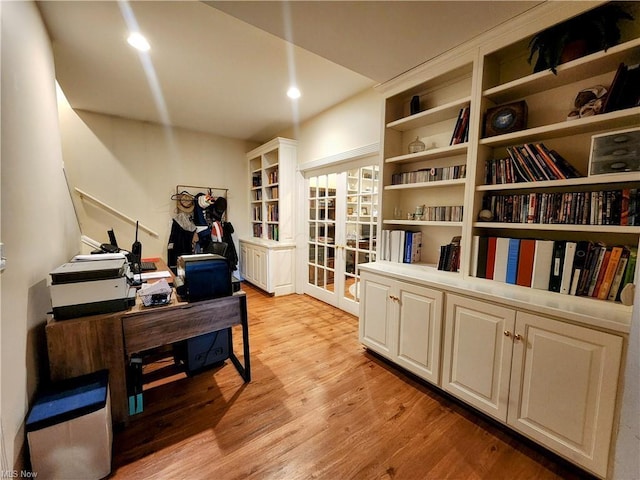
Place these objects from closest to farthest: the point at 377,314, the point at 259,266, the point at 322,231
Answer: the point at 377,314, the point at 322,231, the point at 259,266

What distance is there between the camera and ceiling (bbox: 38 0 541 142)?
4.86 feet

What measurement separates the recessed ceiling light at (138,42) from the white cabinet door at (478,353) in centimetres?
291

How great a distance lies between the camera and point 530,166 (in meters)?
1.56

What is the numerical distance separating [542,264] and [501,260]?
0.21 m

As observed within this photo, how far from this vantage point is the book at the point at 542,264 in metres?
1.47

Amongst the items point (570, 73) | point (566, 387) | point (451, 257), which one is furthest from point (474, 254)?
point (570, 73)

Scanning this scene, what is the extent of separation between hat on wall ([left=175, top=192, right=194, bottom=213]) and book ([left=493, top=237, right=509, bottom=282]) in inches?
164

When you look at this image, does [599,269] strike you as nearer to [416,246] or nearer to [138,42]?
[416,246]

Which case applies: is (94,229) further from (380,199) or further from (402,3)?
(402,3)

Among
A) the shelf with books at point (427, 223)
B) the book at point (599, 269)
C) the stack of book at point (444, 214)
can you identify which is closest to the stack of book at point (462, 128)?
the stack of book at point (444, 214)

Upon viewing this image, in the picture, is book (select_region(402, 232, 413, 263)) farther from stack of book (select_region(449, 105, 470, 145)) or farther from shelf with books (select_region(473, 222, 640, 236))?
stack of book (select_region(449, 105, 470, 145))

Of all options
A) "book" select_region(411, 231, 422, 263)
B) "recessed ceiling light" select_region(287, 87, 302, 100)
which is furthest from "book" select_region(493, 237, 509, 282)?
"recessed ceiling light" select_region(287, 87, 302, 100)

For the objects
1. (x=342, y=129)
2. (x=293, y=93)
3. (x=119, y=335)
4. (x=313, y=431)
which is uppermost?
(x=293, y=93)

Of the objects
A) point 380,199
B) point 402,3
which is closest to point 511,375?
point 380,199
